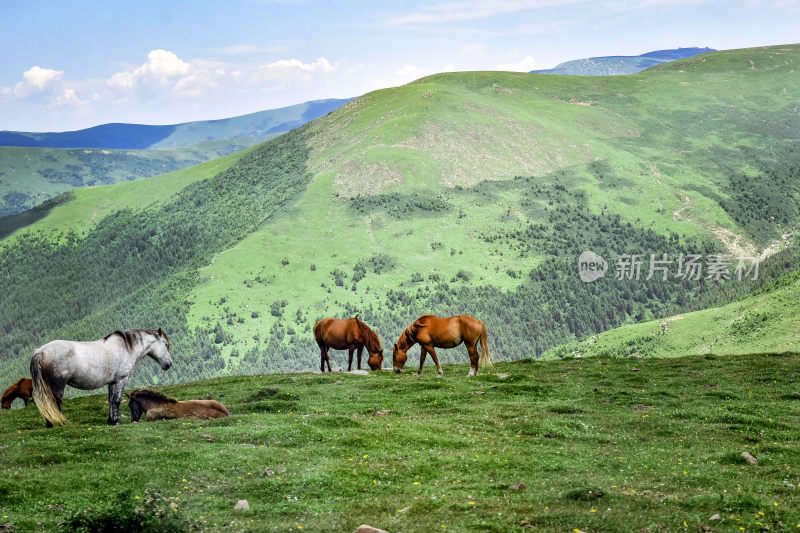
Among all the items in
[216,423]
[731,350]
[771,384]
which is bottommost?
[731,350]

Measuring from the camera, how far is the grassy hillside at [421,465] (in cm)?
1753

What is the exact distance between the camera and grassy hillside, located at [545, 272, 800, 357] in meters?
92.4

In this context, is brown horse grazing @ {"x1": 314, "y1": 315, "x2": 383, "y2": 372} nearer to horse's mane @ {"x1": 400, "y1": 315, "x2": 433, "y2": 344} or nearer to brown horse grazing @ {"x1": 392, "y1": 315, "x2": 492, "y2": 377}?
horse's mane @ {"x1": 400, "y1": 315, "x2": 433, "y2": 344}

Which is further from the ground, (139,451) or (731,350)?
(139,451)

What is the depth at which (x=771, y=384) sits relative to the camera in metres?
43.2

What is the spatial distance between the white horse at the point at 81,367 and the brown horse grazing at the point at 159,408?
37.2 inches

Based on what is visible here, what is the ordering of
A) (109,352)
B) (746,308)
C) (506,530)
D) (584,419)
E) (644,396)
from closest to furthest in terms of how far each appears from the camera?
(506,530) → (109,352) → (584,419) → (644,396) → (746,308)

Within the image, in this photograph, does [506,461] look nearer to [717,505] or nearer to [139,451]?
[717,505]

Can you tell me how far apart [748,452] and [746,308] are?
3823 inches

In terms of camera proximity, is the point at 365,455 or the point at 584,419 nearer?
the point at 365,455

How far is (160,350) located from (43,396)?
245 inches

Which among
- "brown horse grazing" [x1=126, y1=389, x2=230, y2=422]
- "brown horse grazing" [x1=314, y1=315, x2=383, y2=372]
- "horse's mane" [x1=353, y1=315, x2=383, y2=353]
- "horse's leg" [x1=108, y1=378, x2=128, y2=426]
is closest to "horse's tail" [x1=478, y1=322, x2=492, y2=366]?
"brown horse grazing" [x1=314, y1=315, x2=383, y2=372]

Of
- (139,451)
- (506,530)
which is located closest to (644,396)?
(506,530)

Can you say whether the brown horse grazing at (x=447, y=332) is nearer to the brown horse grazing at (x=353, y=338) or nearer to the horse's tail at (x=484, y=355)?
the horse's tail at (x=484, y=355)
